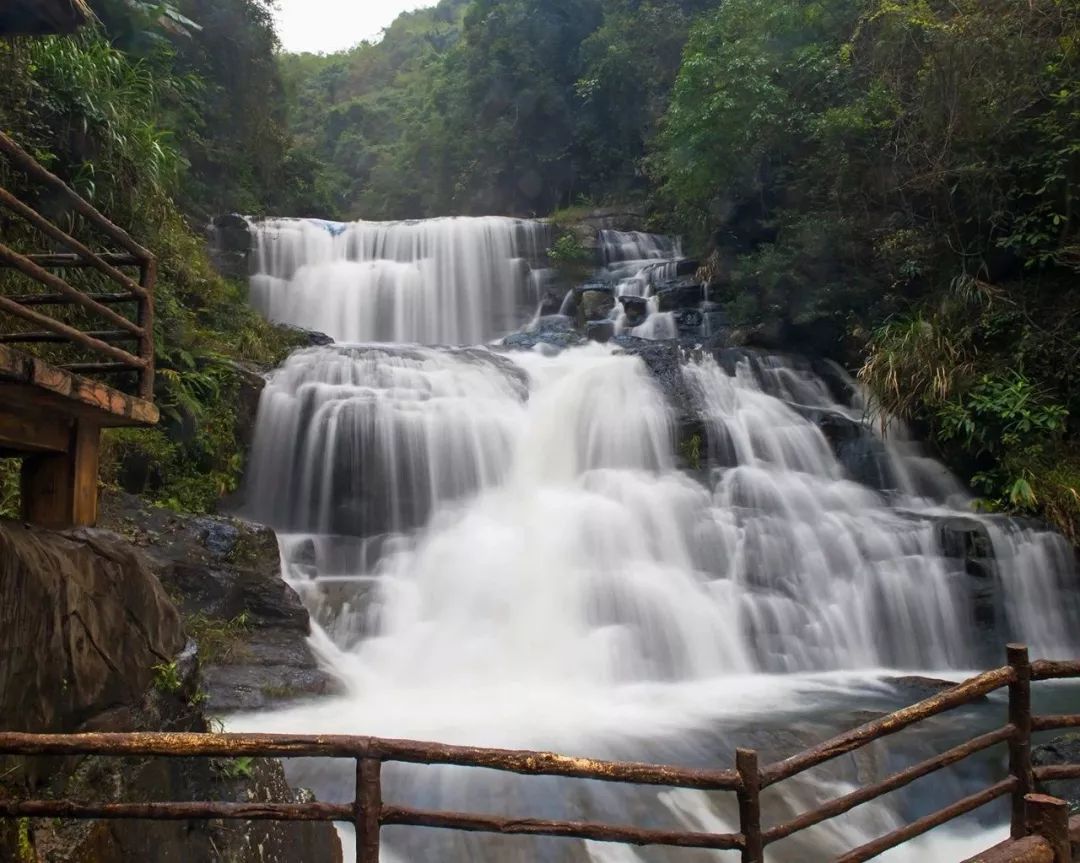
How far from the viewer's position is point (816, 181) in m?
16.8

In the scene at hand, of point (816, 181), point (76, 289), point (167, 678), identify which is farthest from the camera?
point (816, 181)

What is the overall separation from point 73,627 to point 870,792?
12.1 feet

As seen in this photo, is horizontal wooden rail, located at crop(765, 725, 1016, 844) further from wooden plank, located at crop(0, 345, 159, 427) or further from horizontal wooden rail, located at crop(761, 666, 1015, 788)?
wooden plank, located at crop(0, 345, 159, 427)

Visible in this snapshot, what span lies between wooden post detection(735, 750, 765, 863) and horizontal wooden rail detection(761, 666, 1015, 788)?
60mm

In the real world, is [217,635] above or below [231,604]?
below

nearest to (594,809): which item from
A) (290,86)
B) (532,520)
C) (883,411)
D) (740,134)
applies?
(532,520)

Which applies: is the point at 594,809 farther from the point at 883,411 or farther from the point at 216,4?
the point at 216,4

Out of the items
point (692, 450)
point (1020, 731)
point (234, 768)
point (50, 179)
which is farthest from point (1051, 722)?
point (692, 450)

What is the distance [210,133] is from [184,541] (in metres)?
16.2

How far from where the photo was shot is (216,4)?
2092 cm

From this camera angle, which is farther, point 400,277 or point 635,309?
point 400,277

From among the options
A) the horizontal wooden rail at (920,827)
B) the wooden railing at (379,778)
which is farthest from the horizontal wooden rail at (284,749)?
the horizontal wooden rail at (920,827)

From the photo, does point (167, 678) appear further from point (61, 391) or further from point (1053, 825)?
point (1053, 825)

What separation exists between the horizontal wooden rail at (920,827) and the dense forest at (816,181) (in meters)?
8.34
